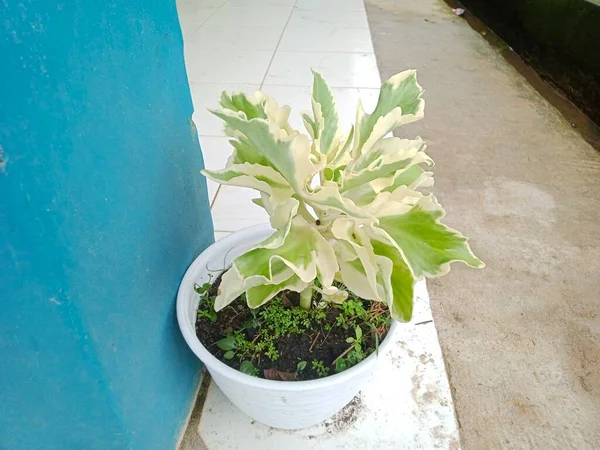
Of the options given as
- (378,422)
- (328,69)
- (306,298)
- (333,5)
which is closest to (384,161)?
(306,298)

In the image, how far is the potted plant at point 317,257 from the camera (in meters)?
0.52

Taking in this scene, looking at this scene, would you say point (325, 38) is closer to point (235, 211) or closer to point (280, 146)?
point (235, 211)

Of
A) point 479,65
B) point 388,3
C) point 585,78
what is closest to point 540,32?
point 479,65

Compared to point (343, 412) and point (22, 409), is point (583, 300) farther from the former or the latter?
point (22, 409)

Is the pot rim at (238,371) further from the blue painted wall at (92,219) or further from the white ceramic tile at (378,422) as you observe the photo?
the white ceramic tile at (378,422)

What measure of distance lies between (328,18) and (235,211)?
6.60 ft

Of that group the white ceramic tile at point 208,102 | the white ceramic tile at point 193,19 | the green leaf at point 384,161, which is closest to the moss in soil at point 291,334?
the green leaf at point 384,161

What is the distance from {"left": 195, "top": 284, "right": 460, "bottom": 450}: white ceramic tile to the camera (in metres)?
0.78

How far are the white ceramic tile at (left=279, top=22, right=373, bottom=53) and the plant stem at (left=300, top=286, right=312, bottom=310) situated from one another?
1.85 metres

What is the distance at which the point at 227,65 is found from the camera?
6.90 ft

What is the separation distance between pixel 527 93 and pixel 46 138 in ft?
6.94

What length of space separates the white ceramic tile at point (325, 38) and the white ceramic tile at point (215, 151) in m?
0.99

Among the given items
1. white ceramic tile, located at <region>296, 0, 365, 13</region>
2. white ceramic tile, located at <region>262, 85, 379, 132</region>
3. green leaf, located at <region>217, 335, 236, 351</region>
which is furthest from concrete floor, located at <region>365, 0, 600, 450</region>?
white ceramic tile, located at <region>296, 0, 365, 13</region>

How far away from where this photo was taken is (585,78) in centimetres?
188
